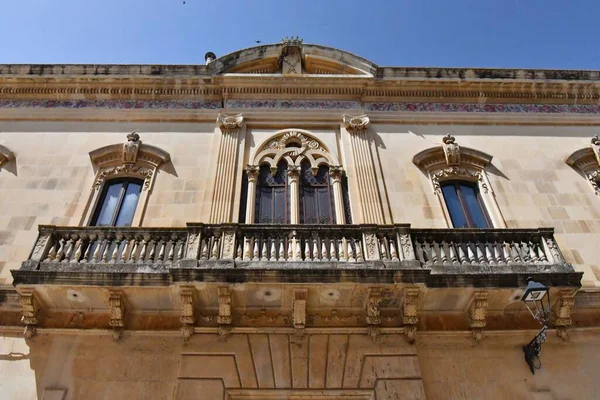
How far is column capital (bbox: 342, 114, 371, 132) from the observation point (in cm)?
1190

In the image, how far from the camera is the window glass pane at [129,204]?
10140 millimetres

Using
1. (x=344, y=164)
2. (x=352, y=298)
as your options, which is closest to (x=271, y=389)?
(x=352, y=298)

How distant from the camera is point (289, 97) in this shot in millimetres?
12812

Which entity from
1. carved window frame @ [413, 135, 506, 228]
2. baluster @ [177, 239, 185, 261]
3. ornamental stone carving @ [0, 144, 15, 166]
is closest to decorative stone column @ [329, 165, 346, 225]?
carved window frame @ [413, 135, 506, 228]

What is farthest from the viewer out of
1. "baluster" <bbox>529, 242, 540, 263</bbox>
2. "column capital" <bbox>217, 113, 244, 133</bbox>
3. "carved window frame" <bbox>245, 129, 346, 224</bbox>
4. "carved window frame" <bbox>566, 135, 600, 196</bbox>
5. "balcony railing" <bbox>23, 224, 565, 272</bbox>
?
"column capital" <bbox>217, 113, 244, 133</bbox>

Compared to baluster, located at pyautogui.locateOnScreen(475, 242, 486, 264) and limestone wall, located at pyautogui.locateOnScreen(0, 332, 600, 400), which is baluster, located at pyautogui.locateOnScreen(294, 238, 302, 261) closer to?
limestone wall, located at pyautogui.locateOnScreen(0, 332, 600, 400)

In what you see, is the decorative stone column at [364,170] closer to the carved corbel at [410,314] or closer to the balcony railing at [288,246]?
the balcony railing at [288,246]

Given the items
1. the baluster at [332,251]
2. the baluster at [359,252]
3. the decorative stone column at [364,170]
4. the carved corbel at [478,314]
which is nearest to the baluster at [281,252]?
the baluster at [332,251]

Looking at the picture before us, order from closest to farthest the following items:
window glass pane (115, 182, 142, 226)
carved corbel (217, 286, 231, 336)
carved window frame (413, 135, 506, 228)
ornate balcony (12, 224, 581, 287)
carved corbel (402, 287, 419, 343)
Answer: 1. ornate balcony (12, 224, 581, 287)
2. carved corbel (217, 286, 231, 336)
3. carved corbel (402, 287, 419, 343)
4. window glass pane (115, 182, 142, 226)
5. carved window frame (413, 135, 506, 228)

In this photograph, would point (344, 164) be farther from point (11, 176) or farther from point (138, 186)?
point (11, 176)

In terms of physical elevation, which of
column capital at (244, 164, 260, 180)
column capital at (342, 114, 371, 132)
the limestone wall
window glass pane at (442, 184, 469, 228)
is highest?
column capital at (342, 114, 371, 132)

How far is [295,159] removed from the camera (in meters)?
11.3

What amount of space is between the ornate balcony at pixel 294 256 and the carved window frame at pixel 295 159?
5.83 ft

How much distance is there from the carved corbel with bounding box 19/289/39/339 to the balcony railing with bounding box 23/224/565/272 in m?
0.65
